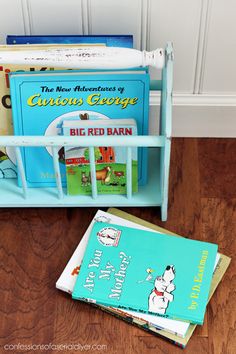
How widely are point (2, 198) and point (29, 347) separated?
32cm

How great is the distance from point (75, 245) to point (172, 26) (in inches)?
19.3

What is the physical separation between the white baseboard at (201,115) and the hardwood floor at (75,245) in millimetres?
22

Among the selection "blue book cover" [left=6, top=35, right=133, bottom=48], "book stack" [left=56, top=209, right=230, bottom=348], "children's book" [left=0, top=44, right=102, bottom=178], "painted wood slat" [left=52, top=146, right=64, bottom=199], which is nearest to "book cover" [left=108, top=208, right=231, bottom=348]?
"book stack" [left=56, top=209, right=230, bottom=348]

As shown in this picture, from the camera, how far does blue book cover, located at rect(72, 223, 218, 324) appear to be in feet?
3.19

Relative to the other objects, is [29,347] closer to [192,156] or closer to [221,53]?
[192,156]

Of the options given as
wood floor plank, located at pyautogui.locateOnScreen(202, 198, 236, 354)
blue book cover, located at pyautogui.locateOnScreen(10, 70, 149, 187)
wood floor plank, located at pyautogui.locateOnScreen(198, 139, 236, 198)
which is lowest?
wood floor plank, located at pyautogui.locateOnScreen(202, 198, 236, 354)

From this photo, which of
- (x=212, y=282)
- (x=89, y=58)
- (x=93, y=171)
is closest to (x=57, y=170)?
(x=93, y=171)

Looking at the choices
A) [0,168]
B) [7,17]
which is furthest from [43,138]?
[7,17]

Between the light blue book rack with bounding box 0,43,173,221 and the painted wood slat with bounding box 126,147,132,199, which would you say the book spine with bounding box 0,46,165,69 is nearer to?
the light blue book rack with bounding box 0,43,173,221

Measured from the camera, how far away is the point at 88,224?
115 cm

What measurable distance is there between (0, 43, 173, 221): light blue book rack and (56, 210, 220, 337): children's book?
0.03 m

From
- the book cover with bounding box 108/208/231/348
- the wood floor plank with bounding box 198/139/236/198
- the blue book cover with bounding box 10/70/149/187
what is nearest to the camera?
the book cover with bounding box 108/208/231/348

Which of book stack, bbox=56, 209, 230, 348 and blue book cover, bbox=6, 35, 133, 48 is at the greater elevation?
blue book cover, bbox=6, 35, 133, 48

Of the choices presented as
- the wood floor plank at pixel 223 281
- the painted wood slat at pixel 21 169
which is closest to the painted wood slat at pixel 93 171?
the painted wood slat at pixel 21 169
